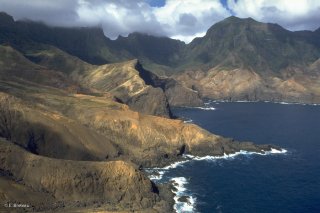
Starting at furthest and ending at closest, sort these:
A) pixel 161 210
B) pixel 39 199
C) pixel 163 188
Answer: pixel 163 188, pixel 161 210, pixel 39 199

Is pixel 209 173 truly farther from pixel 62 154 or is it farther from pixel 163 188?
pixel 62 154

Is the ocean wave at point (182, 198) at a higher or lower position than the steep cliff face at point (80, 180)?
lower

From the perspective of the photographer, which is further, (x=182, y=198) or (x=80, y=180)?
(x=182, y=198)

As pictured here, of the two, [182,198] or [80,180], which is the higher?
[80,180]

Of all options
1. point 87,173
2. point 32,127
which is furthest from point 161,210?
point 32,127

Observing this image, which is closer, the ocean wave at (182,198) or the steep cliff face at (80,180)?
the steep cliff face at (80,180)

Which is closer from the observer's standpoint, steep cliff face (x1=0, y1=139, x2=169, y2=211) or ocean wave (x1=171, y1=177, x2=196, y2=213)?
steep cliff face (x1=0, y1=139, x2=169, y2=211)

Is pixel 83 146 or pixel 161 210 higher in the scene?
pixel 83 146


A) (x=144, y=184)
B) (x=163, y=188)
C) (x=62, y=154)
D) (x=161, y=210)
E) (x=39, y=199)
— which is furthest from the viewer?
(x=62, y=154)
